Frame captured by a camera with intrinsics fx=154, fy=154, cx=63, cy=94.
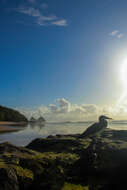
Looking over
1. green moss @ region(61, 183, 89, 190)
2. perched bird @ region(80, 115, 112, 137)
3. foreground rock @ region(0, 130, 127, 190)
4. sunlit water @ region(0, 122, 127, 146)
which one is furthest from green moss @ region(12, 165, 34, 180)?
sunlit water @ region(0, 122, 127, 146)

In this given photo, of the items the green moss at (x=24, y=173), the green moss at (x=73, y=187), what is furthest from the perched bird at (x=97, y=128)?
the green moss at (x=24, y=173)

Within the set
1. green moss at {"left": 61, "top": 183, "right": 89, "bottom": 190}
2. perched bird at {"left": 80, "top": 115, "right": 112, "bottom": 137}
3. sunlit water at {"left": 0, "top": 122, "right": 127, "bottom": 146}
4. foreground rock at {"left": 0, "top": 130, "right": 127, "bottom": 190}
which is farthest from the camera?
sunlit water at {"left": 0, "top": 122, "right": 127, "bottom": 146}

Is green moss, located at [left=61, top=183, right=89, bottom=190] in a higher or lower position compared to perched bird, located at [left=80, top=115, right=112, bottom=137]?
lower

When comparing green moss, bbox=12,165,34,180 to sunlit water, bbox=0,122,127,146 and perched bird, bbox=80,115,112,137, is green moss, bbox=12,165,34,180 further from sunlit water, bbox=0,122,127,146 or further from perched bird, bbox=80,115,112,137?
sunlit water, bbox=0,122,127,146

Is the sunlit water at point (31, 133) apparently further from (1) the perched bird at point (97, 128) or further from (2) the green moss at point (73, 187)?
(2) the green moss at point (73, 187)

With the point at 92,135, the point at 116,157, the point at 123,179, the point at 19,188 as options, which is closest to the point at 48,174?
the point at 19,188

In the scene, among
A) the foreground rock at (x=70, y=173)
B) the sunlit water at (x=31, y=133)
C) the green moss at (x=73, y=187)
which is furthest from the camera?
the sunlit water at (x=31, y=133)

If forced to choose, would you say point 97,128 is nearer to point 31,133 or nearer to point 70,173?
point 70,173

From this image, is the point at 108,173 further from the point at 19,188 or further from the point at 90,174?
the point at 19,188

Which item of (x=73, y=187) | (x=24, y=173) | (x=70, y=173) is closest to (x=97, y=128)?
(x=70, y=173)

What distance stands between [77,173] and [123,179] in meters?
2.07

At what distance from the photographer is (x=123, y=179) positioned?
22.1ft

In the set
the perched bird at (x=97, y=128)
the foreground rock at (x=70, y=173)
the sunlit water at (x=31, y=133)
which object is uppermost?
the perched bird at (x=97, y=128)

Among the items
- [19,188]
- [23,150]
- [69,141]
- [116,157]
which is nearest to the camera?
[19,188]
